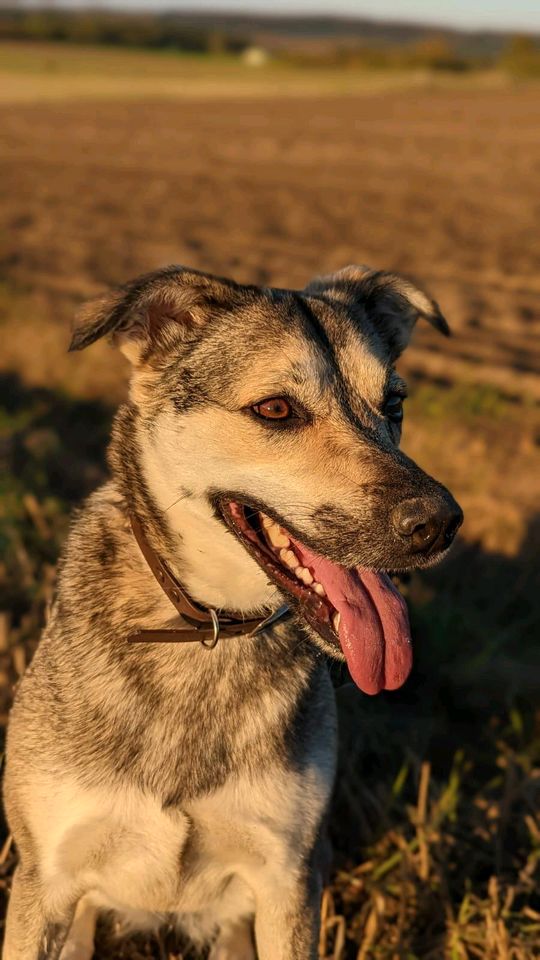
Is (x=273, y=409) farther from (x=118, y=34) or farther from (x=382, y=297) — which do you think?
(x=118, y=34)

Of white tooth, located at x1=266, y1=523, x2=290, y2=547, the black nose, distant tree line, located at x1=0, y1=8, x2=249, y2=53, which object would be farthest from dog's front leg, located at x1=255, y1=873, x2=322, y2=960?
distant tree line, located at x1=0, y1=8, x2=249, y2=53

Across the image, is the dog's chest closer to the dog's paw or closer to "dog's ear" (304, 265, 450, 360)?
the dog's paw

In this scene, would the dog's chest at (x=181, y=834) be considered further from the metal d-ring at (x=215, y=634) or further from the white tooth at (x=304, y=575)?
the white tooth at (x=304, y=575)

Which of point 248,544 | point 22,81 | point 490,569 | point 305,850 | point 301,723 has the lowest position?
point 22,81

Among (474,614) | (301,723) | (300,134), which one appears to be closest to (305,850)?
(301,723)

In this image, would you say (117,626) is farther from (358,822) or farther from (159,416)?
(358,822)

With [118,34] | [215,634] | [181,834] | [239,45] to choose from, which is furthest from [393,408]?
[239,45]

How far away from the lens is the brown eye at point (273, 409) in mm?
3299

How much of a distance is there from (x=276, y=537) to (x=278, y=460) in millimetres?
275

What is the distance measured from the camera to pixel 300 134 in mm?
34375

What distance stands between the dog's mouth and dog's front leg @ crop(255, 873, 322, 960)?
75cm

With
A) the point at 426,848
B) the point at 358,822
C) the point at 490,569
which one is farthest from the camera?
the point at 490,569

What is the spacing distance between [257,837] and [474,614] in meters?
3.51

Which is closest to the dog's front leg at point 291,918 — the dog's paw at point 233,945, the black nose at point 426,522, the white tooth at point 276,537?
the dog's paw at point 233,945
